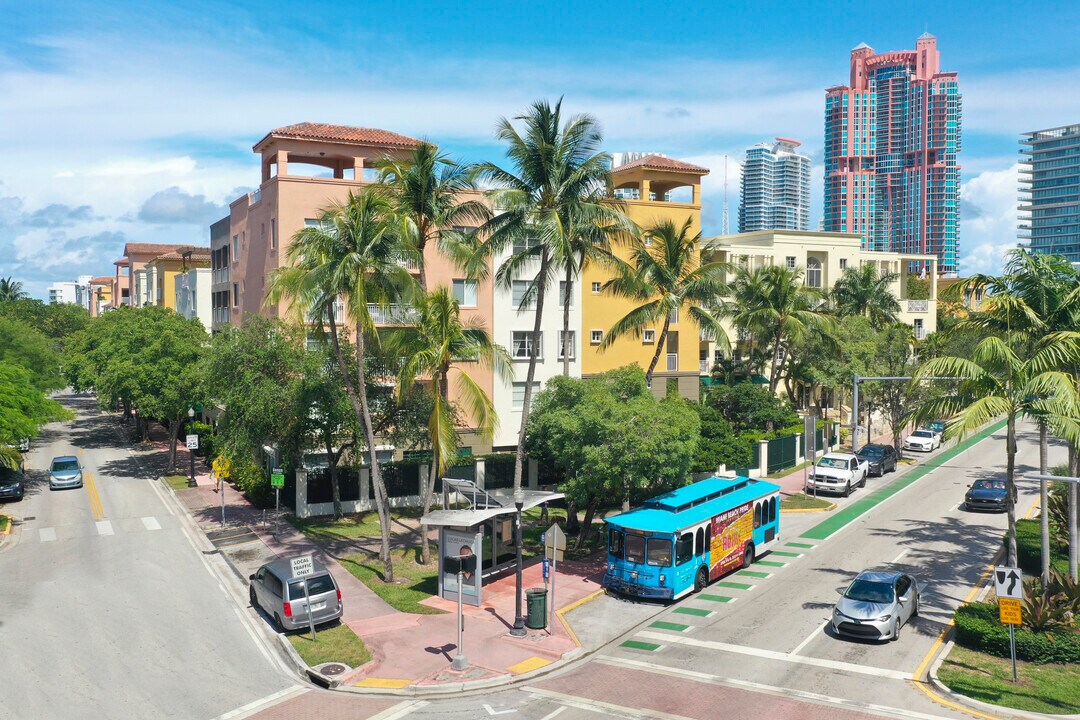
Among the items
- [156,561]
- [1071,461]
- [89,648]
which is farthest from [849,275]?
[89,648]

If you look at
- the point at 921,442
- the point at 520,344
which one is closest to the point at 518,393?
the point at 520,344

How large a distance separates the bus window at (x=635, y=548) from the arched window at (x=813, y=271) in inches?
2053

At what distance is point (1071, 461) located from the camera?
A: 74.9 feet

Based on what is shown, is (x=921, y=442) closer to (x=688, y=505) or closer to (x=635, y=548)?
(x=688, y=505)

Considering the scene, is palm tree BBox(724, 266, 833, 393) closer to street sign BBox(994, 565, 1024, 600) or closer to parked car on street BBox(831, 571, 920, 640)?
parked car on street BBox(831, 571, 920, 640)

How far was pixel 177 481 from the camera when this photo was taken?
42375mm

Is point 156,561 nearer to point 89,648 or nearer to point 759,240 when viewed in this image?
point 89,648

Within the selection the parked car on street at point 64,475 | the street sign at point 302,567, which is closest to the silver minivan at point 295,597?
the street sign at point 302,567

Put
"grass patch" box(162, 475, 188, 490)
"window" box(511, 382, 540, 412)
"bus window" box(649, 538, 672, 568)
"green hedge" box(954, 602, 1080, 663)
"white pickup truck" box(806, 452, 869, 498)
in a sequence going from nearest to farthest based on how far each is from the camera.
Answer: "green hedge" box(954, 602, 1080, 663) < "bus window" box(649, 538, 672, 568) < "grass patch" box(162, 475, 188, 490) < "white pickup truck" box(806, 452, 869, 498) < "window" box(511, 382, 540, 412)

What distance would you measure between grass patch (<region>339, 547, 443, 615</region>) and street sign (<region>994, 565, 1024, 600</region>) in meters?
13.9

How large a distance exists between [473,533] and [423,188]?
34.6 ft

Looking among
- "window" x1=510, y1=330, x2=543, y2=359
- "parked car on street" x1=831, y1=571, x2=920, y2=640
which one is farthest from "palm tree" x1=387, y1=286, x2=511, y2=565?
"window" x1=510, y1=330, x2=543, y2=359

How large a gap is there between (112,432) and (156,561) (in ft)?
128

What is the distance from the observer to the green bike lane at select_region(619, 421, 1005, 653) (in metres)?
22.6
